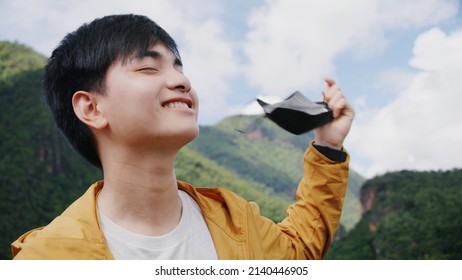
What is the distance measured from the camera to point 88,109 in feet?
4.01

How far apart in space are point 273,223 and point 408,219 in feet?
63.5

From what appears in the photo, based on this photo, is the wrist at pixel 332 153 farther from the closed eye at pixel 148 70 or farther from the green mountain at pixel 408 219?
the green mountain at pixel 408 219

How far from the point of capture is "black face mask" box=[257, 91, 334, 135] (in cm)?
108

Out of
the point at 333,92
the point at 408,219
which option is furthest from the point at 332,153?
the point at 408,219

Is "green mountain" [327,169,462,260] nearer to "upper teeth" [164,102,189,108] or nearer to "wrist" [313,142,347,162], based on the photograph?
"wrist" [313,142,347,162]

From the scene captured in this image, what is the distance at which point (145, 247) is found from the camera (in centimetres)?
110

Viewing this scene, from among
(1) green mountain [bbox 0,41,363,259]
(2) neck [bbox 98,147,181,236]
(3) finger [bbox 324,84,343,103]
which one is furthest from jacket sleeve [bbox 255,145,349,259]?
(1) green mountain [bbox 0,41,363,259]

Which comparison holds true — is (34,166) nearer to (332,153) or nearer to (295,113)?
(332,153)

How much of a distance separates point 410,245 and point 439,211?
74.8 inches

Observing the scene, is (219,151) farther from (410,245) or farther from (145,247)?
(145,247)

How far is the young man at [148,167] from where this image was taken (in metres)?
1.11

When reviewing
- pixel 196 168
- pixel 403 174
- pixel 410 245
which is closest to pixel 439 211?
pixel 410 245

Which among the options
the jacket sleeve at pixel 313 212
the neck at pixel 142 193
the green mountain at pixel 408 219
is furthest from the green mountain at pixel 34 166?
the neck at pixel 142 193
